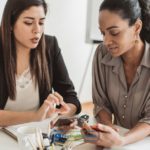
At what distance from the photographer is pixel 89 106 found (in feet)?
12.7

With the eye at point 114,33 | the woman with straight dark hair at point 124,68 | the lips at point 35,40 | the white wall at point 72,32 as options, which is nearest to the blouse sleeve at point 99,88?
the woman with straight dark hair at point 124,68

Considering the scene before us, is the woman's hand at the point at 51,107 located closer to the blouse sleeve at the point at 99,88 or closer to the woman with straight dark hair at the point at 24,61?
the woman with straight dark hair at the point at 24,61

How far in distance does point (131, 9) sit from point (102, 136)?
0.55m

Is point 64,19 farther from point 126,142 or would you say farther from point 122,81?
point 126,142

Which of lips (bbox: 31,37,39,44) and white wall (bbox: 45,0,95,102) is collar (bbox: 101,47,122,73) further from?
white wall (bbox: 45,0,95,102)

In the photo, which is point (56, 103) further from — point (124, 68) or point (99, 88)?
point (124, 68)

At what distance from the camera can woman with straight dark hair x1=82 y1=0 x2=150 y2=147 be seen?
3.86ft

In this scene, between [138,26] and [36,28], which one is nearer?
[138,26]

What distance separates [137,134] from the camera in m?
1.08

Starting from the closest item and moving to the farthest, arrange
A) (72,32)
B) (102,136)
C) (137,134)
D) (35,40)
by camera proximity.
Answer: (102,136), (137,134), (35,40), (72,32)

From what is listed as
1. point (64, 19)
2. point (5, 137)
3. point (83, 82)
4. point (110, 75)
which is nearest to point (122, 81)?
point (110, 75)

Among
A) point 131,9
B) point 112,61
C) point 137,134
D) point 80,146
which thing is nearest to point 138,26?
point 131,9

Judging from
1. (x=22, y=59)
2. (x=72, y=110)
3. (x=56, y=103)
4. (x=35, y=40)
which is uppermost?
(x=35, y=40)

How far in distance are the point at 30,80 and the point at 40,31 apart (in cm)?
25
